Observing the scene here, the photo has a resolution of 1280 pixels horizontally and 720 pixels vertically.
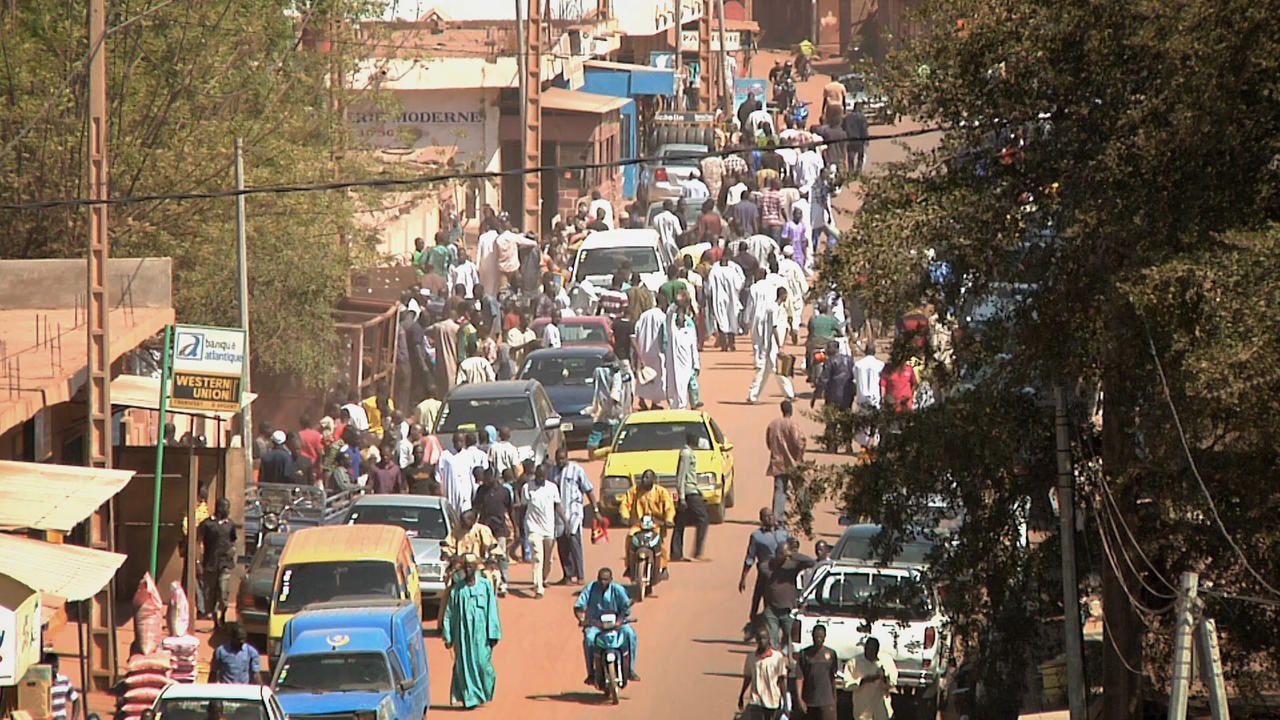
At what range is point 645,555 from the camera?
22.7 meters

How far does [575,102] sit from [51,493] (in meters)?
Answer: 32.0

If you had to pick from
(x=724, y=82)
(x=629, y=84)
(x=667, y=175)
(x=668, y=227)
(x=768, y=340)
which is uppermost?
(x=724, y=82)

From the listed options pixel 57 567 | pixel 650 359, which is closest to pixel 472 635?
pixel 57 567

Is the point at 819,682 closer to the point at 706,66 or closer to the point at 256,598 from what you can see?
the point at 256,598

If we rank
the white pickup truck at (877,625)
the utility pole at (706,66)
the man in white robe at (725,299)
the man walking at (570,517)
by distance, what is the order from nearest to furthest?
the white pickup truck at (877,625), the man walking at (570,517), the man in white robe at (725,299), the utility pole at (706,66)

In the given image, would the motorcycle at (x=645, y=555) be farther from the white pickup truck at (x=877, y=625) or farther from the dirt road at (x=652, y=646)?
the white pickup truck at (x=877, y=625)

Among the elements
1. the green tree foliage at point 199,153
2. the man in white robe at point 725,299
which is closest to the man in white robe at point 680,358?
the man in white robe at point 725,299

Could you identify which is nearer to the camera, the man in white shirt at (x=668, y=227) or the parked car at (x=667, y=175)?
the man in white shirt at (x=668, y=227)

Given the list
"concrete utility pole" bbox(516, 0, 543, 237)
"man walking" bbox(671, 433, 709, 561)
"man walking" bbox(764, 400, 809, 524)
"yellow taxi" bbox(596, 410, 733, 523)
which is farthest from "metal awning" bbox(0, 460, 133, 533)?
"concrete utility pole" bbox(516, 0, 543, 237)

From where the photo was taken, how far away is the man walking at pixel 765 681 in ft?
59.5

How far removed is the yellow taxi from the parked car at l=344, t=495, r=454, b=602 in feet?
9.24

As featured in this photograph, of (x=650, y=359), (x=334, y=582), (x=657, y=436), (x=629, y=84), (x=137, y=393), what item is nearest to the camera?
(x=334, y=582)

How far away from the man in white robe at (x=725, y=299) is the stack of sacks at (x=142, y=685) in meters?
16.6

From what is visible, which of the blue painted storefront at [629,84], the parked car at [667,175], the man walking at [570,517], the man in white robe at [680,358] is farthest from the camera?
the blue painted storefront at [629,84]
